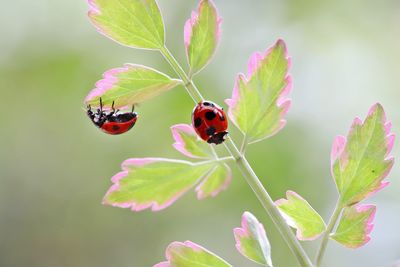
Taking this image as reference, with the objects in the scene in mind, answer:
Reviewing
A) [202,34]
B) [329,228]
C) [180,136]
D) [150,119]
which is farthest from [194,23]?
[150,119]

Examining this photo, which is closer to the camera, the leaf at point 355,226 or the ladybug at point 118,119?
the leaf at point 355,226

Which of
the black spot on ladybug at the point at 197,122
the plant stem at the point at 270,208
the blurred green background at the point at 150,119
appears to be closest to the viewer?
the plant stem at the point at 270,208

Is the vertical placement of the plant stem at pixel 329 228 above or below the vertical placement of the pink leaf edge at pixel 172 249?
below

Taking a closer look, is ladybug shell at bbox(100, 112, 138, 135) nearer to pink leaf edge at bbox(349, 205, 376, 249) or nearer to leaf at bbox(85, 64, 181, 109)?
leaf at bbox(85, 64, 181, 109)

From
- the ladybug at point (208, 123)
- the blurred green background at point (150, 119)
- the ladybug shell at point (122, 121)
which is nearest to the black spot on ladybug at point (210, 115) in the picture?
the ladybug at point (208, 123)

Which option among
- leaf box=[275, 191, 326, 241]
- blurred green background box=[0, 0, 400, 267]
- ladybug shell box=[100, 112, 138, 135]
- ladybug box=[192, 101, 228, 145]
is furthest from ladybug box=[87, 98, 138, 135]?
blurred green background box=[0, 0, 400, 267]

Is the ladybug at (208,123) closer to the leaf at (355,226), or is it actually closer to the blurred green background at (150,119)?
the leaf at (355,226)

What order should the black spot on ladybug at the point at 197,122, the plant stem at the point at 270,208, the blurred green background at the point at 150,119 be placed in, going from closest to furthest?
the plant stem at the point at 270,208 < the black spot on ladybug at the point at 197,122 < the blurred green background at the point at 150,119

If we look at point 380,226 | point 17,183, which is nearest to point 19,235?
point 17,183
